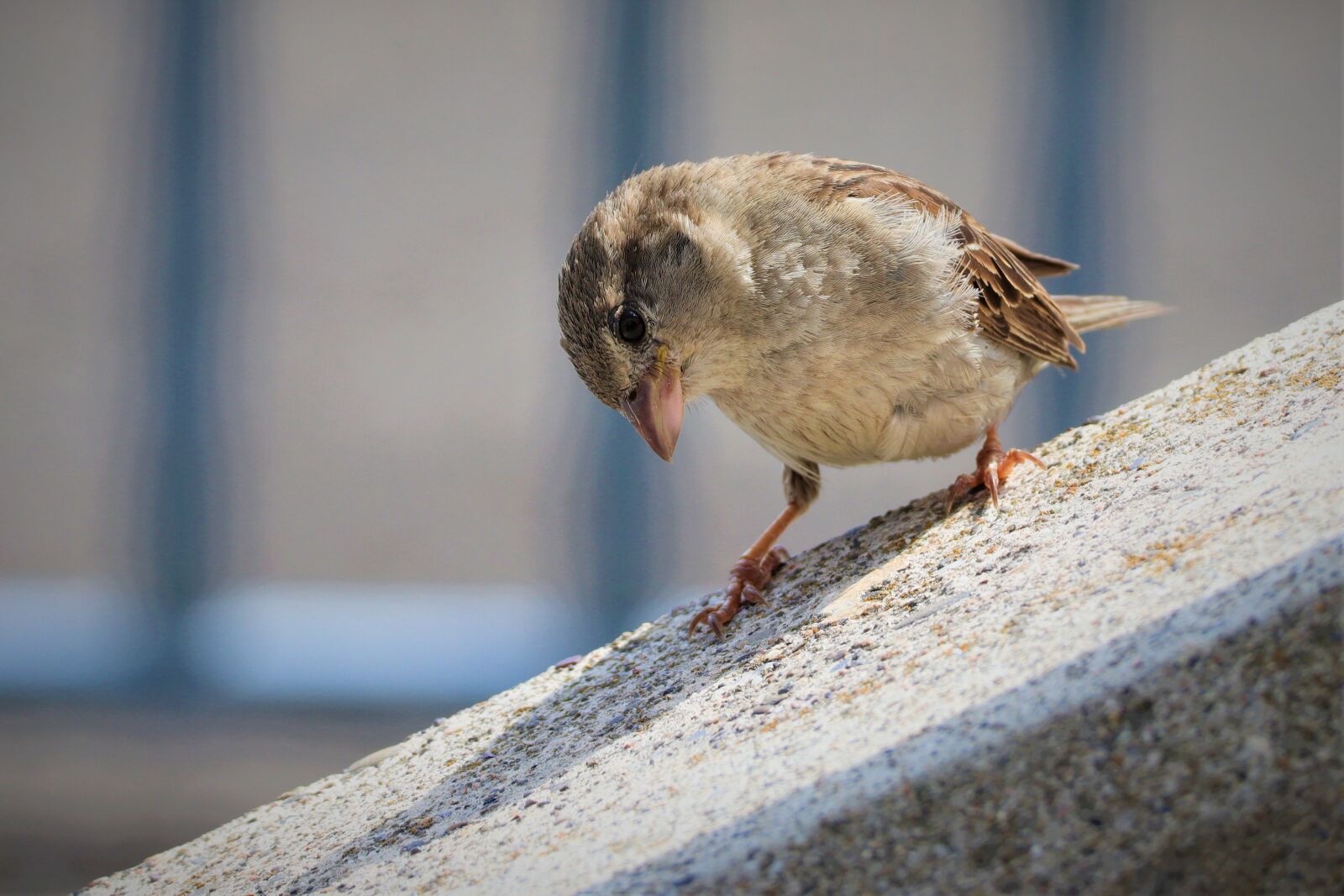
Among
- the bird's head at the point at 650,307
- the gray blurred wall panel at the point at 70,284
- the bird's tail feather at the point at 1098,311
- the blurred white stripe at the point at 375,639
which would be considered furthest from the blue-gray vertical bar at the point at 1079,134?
the gray blurred wall panel at the point at 70,284

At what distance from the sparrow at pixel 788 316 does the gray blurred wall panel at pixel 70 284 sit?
161 inches

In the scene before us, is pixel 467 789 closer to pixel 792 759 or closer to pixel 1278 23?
pixel 792 759

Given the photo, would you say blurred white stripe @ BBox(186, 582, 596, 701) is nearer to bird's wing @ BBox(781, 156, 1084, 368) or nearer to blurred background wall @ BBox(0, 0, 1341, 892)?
blurred background wall @ BBox(0, 0, 1341, 892)

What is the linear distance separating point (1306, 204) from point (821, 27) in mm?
2634

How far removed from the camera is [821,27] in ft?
18.1

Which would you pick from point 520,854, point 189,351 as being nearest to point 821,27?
point 189,351

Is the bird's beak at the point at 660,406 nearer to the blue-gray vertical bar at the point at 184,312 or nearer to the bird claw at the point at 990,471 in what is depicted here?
the bird claw at the point at 990,471

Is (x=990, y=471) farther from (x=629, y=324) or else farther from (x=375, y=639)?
(x=375, y=639)

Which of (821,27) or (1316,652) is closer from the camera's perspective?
(1316,652)

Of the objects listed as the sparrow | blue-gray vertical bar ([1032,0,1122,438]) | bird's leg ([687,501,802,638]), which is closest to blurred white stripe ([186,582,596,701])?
bird's leg ([687,501,802,638])

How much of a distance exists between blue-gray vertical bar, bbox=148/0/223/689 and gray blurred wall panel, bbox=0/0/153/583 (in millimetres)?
168

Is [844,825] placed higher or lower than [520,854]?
higher

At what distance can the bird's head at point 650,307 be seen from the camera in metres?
2.42

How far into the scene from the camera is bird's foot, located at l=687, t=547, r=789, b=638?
8.46ft
